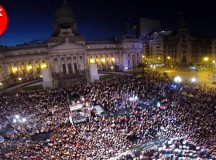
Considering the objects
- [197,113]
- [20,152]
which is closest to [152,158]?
[197,113]

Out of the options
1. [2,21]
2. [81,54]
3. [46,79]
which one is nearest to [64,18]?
[81,54]

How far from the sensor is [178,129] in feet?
63.2

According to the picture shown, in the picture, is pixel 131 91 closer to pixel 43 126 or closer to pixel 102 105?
pixel 102 105

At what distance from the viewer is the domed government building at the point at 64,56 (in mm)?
54250

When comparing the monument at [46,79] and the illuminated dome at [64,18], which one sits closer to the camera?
the monument at [46,79]

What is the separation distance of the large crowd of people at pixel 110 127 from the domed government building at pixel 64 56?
18.7 m

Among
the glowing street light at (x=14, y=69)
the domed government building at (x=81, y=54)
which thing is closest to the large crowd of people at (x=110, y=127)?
the domed government building at (x=81, y=54)

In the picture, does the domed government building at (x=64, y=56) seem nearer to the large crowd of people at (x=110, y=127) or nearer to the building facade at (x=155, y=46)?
the building facade at (x=155, y=46)

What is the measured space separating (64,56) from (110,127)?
40409 mm

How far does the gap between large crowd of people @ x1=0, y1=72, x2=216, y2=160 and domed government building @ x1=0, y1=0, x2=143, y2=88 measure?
18.7m

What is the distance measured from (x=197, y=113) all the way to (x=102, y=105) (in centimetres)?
1386

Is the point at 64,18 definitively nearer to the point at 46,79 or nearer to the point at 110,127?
the point at 46,79

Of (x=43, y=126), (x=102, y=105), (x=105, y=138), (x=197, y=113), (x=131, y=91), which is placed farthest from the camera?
(x=131, y=91)

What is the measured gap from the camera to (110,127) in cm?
2131
